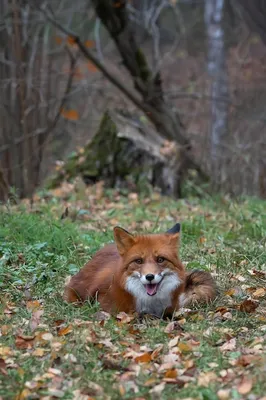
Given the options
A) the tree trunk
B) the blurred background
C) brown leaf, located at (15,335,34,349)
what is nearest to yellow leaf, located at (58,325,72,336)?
brown leaf, located at (15,335,34,349)

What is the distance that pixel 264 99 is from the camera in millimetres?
23938

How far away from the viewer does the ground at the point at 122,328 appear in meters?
4.90

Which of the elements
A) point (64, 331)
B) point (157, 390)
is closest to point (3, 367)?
point (64, 331)

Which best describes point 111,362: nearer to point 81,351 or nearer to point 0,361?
point 81,351

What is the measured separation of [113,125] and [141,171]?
113 centimetres

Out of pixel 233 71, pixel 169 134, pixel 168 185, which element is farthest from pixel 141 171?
pixel 233 71

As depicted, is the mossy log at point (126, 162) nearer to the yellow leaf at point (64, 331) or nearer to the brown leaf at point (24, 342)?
the yellow leaf at point (64, 331)

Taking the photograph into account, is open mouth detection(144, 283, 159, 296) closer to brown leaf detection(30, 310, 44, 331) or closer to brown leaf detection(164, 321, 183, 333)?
brown leaf detection(164, 321, 183, 333)

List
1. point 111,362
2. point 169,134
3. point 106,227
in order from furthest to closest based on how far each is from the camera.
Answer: point 169,134 → point 106,227 → point 111,362

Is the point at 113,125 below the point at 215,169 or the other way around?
the other way around

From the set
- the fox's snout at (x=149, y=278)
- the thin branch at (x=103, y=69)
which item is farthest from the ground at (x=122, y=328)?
the thin branch at (x=103, y=69)

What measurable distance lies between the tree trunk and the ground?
10.2 metres

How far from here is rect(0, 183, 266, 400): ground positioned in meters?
4.90

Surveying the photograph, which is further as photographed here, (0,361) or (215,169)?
(215,169)
